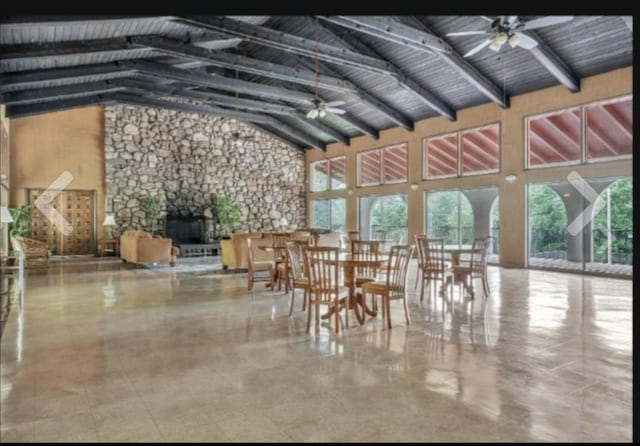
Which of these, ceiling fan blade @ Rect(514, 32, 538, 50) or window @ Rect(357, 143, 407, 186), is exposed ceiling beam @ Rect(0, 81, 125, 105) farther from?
ceiling fan blade @ Rect(514, 32, 538, 50)

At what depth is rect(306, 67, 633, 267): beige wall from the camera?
27.6 feet

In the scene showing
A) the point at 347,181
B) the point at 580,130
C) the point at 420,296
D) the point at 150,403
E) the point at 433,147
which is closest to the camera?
the point at 150,403

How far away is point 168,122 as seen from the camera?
14.1 m

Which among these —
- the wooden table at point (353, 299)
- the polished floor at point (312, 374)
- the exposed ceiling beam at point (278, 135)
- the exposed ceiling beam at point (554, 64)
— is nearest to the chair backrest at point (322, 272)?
the wooden table at point (353, 299)

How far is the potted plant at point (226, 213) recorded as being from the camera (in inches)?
573

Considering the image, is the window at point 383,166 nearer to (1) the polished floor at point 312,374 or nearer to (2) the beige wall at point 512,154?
(2) the beige wall at point 512,154

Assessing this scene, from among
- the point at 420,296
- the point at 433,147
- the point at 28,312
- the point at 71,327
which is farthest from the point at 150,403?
the point at 433,147

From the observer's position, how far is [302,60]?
35.9 feet

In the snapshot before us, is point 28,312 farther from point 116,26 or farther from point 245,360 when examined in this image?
point 116,26

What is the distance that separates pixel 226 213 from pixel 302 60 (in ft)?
19.4

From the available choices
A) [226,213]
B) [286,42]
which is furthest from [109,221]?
[286,42]

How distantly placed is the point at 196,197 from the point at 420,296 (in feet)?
33.4

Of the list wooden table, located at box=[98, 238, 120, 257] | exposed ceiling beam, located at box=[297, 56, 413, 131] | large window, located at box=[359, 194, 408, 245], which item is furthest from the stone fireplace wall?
exposed ceiling beam, located at box=[297, 56, 413, 131]

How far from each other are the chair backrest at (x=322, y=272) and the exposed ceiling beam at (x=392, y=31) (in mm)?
4532
